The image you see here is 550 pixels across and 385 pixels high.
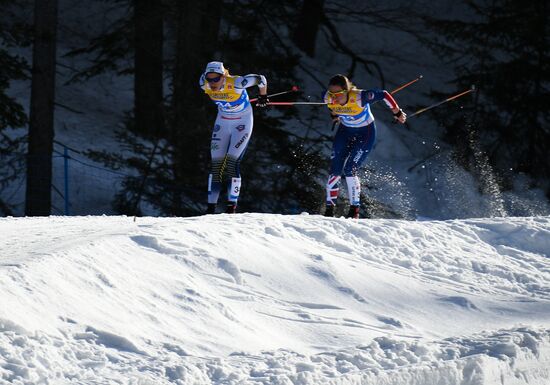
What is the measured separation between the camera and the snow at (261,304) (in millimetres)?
7082

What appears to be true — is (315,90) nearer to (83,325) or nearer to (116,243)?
(116,243)

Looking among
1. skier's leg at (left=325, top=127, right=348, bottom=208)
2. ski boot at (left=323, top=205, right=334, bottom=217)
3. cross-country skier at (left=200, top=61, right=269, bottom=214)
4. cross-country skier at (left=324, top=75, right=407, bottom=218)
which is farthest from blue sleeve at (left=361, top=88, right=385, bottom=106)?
ski boot at (left=323, top=205, right=334, bottom=217)

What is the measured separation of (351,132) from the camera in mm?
13172

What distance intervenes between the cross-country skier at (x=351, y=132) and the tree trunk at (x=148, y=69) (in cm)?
749

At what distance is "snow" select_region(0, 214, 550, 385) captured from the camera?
708cm

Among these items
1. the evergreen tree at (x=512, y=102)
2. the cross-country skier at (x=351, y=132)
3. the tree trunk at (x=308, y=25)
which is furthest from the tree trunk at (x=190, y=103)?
the evergreen tree at (x=512, y=102)

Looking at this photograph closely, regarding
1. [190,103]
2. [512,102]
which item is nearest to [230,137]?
[190,103]

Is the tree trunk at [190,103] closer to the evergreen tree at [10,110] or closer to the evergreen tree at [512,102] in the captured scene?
the evergreen tree at [10,110]

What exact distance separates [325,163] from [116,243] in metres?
11.2

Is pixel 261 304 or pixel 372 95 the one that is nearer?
pixel 261 304

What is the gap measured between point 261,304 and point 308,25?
18623mm

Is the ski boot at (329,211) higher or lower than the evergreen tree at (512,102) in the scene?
lower

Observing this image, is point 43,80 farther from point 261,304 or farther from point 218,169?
point 261,304

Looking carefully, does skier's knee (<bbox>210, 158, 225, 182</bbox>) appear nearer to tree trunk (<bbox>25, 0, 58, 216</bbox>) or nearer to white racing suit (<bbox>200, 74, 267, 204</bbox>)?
white racing suit (<bbox>200, 74, 267, 204</bbox>)
